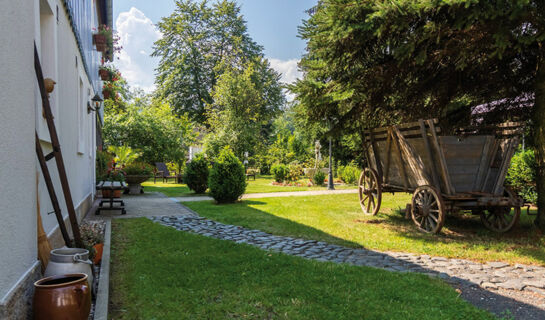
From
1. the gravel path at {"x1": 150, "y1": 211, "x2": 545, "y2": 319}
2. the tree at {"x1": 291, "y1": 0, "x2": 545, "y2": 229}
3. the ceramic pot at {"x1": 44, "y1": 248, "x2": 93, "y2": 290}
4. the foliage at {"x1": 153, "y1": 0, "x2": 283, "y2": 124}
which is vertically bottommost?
the gravel path at {"x1": 150, "y1": 211, "x2": 545, "y2": 319}

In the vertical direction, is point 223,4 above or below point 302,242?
above

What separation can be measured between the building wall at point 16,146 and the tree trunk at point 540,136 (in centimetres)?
688

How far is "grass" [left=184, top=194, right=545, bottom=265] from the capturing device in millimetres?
5207

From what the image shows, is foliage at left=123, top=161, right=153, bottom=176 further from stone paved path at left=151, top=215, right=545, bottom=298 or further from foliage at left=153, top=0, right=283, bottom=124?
foliage at left=153, top=0, right=283, bottom=124

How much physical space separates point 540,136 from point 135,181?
1247cm

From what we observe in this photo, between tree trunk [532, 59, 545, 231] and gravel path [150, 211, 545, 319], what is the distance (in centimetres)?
195

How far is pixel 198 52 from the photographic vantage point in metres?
33.6

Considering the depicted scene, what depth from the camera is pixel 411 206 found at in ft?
22.1

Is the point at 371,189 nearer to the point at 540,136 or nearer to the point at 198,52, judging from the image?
the point at 540,136

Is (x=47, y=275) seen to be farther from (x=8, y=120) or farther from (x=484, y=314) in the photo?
(x=484, y=314)

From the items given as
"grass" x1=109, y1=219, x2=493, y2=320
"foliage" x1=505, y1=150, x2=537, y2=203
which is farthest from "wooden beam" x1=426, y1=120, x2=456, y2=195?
"foliage" x1=505, y1=150, x2=537, y2=203

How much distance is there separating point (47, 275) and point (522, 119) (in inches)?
312

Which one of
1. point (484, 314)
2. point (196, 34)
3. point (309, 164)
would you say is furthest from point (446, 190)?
point (196, 34)

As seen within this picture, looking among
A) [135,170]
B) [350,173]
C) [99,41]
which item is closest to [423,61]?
[99,41]
